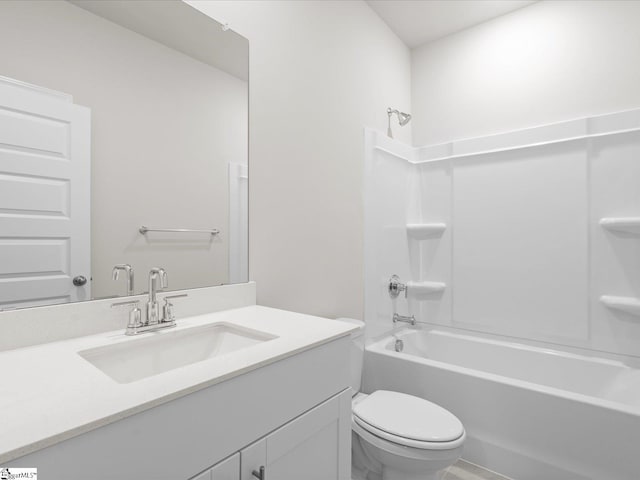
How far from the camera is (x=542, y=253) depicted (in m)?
2.21

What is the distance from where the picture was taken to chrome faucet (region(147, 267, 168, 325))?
3.68 ft

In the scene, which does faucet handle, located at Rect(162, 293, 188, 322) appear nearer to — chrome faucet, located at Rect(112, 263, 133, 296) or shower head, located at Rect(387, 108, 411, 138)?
chrome faucet, located at Rect(112, 263, 133, 296)

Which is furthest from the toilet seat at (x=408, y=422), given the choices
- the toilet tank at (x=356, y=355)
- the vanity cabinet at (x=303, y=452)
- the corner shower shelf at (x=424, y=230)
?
the corner shower shelf at (x=424, y=230)

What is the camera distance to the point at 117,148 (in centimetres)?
113

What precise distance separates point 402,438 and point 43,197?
152 centimetres

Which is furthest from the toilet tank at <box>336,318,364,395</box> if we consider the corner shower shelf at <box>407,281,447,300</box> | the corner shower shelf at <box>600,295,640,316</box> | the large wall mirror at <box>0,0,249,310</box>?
the corner shower shelf at <box>600,295,640,316</box>

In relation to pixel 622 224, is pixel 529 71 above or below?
above

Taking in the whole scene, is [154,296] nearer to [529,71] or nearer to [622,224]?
[622,224]

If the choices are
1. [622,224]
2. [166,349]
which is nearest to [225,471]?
[166,349]

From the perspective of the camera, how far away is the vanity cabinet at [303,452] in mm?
793

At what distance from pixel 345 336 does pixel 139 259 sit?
0.76 meters

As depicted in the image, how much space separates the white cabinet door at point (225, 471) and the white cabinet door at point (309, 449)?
0.06 feet

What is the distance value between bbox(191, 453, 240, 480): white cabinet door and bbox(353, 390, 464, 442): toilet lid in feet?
2.74

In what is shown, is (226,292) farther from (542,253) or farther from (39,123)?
(542,253)
